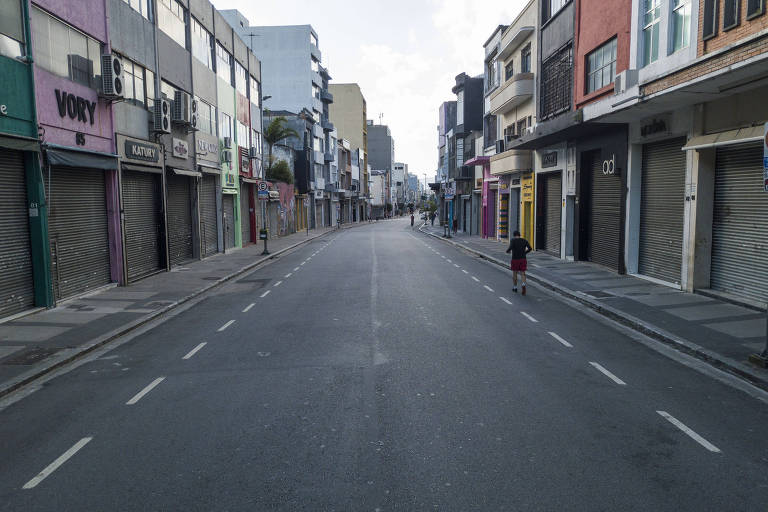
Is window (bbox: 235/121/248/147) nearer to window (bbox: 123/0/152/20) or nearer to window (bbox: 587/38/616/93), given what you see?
window (bbox: 123/0/152/20)

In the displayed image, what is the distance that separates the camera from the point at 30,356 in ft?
30.9

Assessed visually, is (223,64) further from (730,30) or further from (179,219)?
(730,30)

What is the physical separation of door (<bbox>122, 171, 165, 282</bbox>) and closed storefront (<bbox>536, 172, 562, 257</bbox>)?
17461mm

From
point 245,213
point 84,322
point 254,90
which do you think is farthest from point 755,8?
point 254,90

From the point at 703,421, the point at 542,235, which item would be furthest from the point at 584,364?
the point at 542,235

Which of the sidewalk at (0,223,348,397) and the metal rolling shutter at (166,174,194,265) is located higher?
the metal rolling shutter at (166,174,194,265)

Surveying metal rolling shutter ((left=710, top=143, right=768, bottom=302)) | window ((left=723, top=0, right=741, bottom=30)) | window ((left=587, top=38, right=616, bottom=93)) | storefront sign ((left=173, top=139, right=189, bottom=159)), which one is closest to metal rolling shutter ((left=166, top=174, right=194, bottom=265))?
storefront sign ((left=173, top=139, right=189, bottom=159))

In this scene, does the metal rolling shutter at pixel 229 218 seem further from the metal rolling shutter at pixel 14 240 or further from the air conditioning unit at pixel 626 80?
the air conditioning unit at pixel 626 80

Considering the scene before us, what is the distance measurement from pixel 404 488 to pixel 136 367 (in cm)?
577

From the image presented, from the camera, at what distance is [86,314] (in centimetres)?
1309

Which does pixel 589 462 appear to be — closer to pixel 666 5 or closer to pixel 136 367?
pixel 136 367

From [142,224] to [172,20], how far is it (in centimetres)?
893

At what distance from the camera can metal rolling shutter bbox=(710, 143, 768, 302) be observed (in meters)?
13.0

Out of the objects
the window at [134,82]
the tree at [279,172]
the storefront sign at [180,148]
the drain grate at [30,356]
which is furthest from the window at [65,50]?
the tree at [279,172]
